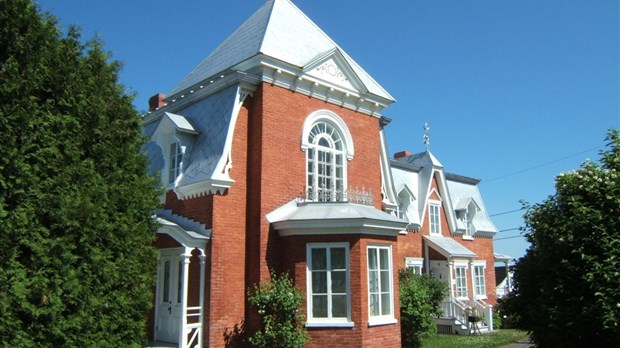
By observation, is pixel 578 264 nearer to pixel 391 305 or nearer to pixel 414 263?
pixel 391 305

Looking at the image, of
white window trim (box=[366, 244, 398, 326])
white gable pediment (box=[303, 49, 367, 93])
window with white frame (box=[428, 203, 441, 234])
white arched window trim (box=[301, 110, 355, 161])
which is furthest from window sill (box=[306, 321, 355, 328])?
window with white frame (box=[428, 203, 441, 234])

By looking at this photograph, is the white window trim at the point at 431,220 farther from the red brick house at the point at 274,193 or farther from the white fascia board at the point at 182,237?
the white fascia board at the point at 182,237

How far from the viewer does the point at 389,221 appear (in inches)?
518

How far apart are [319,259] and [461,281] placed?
571 inches

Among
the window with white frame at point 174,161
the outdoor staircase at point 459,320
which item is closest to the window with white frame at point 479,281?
the outdoor staircase at point 459,320

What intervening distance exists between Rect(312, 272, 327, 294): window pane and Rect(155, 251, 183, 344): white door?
10.9 ft

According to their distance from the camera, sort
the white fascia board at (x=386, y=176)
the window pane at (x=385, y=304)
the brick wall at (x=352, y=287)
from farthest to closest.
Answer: the white fascia board at (x=386, y=176)
the window pane at (x=385, y=304)
the brick wall at (x=352, y=287)

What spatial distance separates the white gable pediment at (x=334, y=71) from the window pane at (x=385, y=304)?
5.91 m

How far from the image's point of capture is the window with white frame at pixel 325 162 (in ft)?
47.2

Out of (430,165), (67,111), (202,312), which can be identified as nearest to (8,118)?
(67,111)

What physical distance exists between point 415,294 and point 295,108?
6.21m

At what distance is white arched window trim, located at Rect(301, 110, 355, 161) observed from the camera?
1424 cm

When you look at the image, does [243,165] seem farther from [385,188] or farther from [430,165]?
[430,165]

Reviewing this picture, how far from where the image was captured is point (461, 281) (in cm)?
2512
